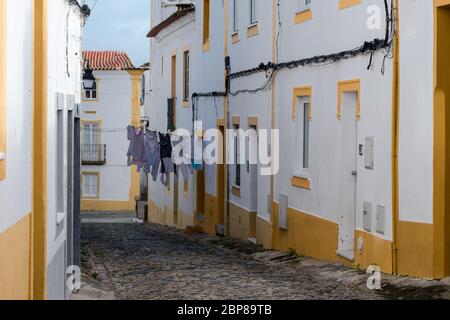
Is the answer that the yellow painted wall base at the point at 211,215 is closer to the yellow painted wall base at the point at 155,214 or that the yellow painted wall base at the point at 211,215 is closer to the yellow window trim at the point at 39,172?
the yellow painted wall base at the point at 155,214

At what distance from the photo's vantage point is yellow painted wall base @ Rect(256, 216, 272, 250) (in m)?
18.5

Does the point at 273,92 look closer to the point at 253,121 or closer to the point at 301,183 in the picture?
the point at 253,121

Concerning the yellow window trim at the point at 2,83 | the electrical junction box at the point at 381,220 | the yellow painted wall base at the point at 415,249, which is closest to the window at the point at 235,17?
the electrical junction box at the point at 381,220

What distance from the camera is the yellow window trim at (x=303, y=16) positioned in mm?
16234

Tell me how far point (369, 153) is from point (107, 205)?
45.9m

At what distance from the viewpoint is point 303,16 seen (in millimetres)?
16578

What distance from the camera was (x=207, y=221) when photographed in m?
25.6

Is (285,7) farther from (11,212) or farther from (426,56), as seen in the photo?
(11,212)

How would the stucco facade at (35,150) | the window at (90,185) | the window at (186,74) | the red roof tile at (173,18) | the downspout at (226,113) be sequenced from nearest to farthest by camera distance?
the stucco facade at (35,150)
the downspout at (226,113)
the red roof tile at (173,18)
the window at (186,74)
the window at (90,185)

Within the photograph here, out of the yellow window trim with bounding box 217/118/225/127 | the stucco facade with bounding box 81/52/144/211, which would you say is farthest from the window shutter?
the stucco facade with bounding box 81/52/144/211

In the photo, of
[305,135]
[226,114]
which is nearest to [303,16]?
[305,135]

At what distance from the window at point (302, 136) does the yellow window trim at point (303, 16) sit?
1.26m
